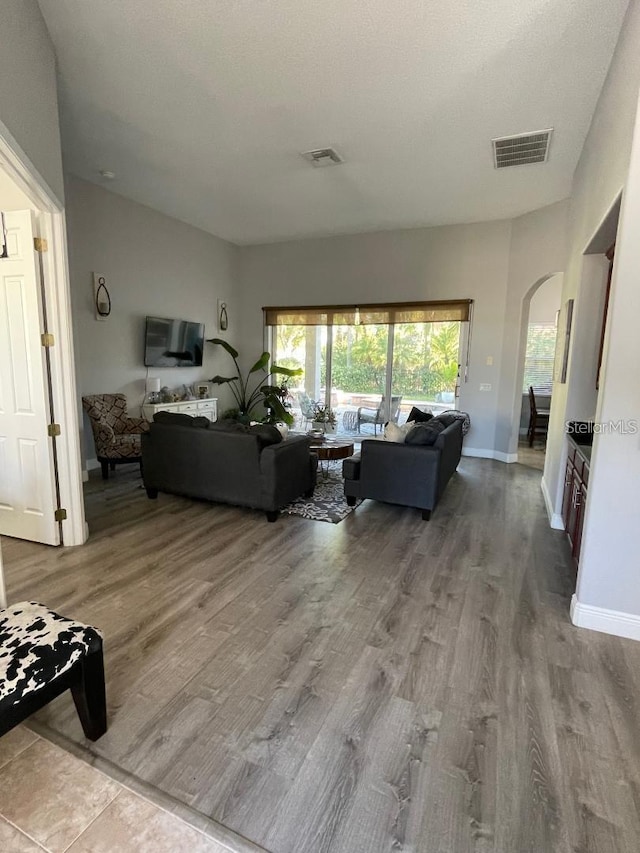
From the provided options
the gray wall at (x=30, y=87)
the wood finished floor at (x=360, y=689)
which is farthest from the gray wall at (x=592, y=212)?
the gray wall at (x=30, y=87)

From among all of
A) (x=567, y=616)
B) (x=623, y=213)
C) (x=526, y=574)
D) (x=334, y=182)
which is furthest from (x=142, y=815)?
(x=334, y=182)

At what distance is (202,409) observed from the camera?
6.82 m

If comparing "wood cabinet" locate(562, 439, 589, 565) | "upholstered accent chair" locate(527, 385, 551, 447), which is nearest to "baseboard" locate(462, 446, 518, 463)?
"upholstered accent chair" locate(527, 385, 551, 447)

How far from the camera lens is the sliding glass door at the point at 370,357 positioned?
22.7 ft

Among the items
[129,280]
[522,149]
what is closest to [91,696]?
[522,149]

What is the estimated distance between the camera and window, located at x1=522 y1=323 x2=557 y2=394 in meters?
8.48

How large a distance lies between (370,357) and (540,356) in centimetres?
378

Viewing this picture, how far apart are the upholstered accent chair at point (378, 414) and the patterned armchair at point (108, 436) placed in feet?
12.0

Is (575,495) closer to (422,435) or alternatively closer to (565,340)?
(422,435)

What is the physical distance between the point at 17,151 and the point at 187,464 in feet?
8.75

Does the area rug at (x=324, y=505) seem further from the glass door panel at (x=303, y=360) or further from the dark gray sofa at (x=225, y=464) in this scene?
the glass door panel at (x=303, y=360)

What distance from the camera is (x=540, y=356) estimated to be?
339 inches

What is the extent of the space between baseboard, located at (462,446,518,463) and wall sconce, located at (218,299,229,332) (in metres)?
4.83

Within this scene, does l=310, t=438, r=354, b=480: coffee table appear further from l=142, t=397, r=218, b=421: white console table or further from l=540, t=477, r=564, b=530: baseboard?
l=142, t=397, r=218, b=421: white console table
